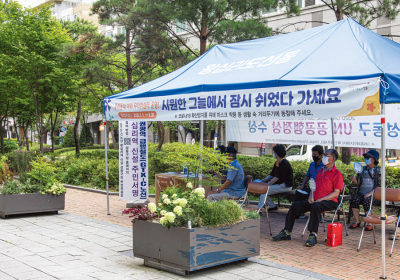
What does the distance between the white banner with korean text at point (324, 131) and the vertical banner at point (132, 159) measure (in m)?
2.52

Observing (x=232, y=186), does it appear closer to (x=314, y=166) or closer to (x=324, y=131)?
(x=314, y=166)

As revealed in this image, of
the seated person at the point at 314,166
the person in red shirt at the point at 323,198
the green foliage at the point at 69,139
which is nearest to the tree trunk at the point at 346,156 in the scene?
the seated person at the point at 314,166

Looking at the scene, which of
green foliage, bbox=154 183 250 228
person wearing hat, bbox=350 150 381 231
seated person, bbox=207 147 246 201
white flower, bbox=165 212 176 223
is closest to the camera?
white flower, bbox=165 212 176 223

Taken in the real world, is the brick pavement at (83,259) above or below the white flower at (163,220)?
below

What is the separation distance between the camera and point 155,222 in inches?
210

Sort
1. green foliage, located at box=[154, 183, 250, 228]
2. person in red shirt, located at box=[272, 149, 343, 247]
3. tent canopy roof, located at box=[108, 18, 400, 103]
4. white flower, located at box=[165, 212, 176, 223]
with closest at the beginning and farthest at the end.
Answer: white flower, located at box=[165, 212, 176, 223] < green foliage, located at box=[154, 183, 250, 228] < tent canopy roof, located at box=[108, 18, 400, 103] < person in red shirt, located at box=[272, 149, 343, 247]

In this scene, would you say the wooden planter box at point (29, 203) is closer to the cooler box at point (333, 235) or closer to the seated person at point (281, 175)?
the seated person at point (281, 175)

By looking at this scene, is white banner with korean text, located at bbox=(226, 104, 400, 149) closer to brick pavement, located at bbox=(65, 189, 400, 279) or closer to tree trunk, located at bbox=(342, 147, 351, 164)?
brick pavement, located at bbox=(65, 189, 400, 279)

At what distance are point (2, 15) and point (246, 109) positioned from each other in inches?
767

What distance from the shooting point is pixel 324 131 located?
9.23 metres

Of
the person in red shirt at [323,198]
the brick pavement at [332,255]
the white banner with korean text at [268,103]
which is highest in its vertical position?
the white banner with korean text at [268,103]

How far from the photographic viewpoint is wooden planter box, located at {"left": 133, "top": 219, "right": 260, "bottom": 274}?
493cm

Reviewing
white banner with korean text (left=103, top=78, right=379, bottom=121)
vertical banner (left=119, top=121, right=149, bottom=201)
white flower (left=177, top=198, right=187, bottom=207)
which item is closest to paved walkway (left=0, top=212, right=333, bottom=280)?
white flower (left=177, top=198, right=187, bottom=207)

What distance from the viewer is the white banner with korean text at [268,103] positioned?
494 centimetres
